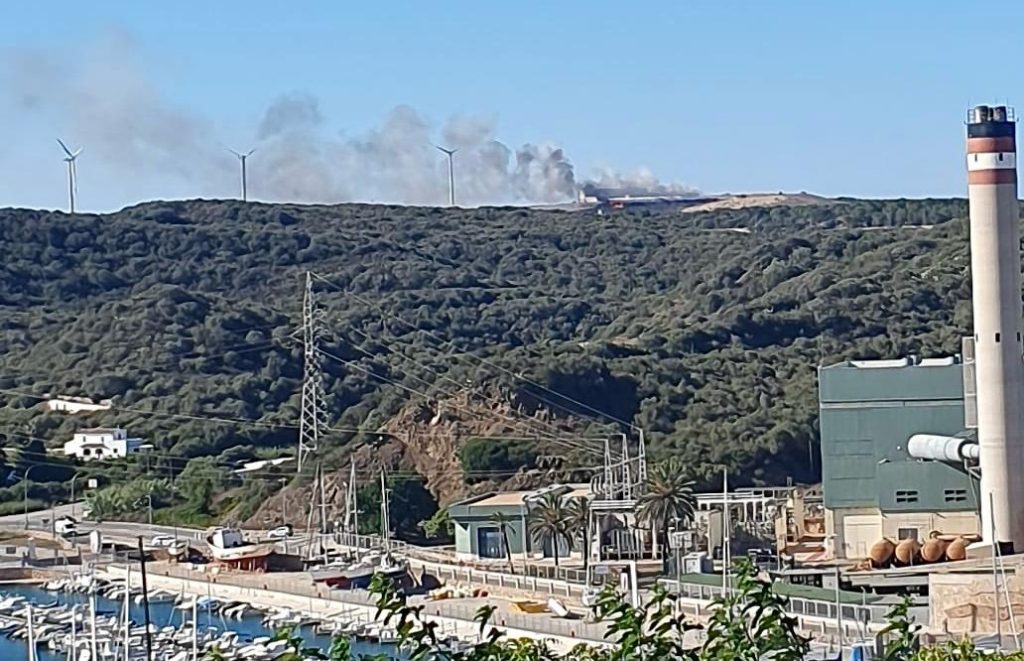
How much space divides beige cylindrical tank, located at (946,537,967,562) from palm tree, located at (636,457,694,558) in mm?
6393

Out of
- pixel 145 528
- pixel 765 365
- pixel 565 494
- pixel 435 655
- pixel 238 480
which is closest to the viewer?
pixel 435 655

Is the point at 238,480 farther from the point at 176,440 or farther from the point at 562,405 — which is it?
the point at 562,405

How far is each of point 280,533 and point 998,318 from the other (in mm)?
22219

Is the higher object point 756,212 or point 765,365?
point 756,212

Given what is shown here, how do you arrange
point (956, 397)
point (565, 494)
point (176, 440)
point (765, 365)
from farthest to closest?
point (765, 365), point (176, 440), point (565, 494), point (956, 397)

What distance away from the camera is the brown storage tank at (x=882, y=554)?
3756 cm

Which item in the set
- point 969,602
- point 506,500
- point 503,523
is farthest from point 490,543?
point 969,602

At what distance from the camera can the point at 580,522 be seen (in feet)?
145

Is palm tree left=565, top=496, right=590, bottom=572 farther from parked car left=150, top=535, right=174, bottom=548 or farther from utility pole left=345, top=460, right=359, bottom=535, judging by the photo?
parked car left=150, top=535, right=174, bottom=548

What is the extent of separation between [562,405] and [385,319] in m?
21.6

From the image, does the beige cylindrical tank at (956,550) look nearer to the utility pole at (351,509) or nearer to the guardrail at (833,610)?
the guardrail at (833,610)

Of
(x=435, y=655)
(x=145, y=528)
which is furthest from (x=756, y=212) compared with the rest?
(x=435, y=655)

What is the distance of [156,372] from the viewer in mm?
71562

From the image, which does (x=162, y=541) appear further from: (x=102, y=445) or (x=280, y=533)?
(x=102, y=445)
